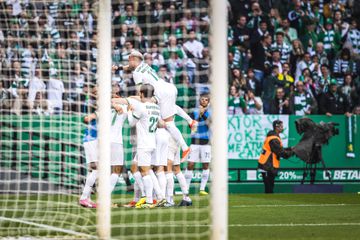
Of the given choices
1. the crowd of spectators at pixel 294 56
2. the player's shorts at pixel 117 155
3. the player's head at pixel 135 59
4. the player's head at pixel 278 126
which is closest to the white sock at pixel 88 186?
the player's shorts at pixel 117 155

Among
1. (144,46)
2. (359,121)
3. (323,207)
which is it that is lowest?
(323,207)

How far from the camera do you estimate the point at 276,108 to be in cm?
2366

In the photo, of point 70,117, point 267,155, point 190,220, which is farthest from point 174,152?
point 267,155

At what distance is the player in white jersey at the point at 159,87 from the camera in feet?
52.5

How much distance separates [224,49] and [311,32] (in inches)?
709

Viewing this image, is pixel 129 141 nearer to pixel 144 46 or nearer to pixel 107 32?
pixel 144 46

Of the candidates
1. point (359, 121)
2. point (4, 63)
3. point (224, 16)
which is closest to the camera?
point (224, 16)

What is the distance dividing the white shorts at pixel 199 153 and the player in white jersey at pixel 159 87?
236cm

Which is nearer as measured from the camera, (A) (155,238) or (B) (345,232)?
(A) (155,238)

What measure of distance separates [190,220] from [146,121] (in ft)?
10.5

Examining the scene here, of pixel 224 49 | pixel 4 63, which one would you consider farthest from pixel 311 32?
pixel 224 49

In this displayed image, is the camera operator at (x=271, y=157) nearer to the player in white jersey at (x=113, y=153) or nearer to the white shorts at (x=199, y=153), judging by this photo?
the white shorts at (x=199, y=153)

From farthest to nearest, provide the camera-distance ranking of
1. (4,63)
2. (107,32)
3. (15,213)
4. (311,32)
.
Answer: (311,32) → (4,63) → (15,213) → (107,32)

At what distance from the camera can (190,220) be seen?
1338 cm
